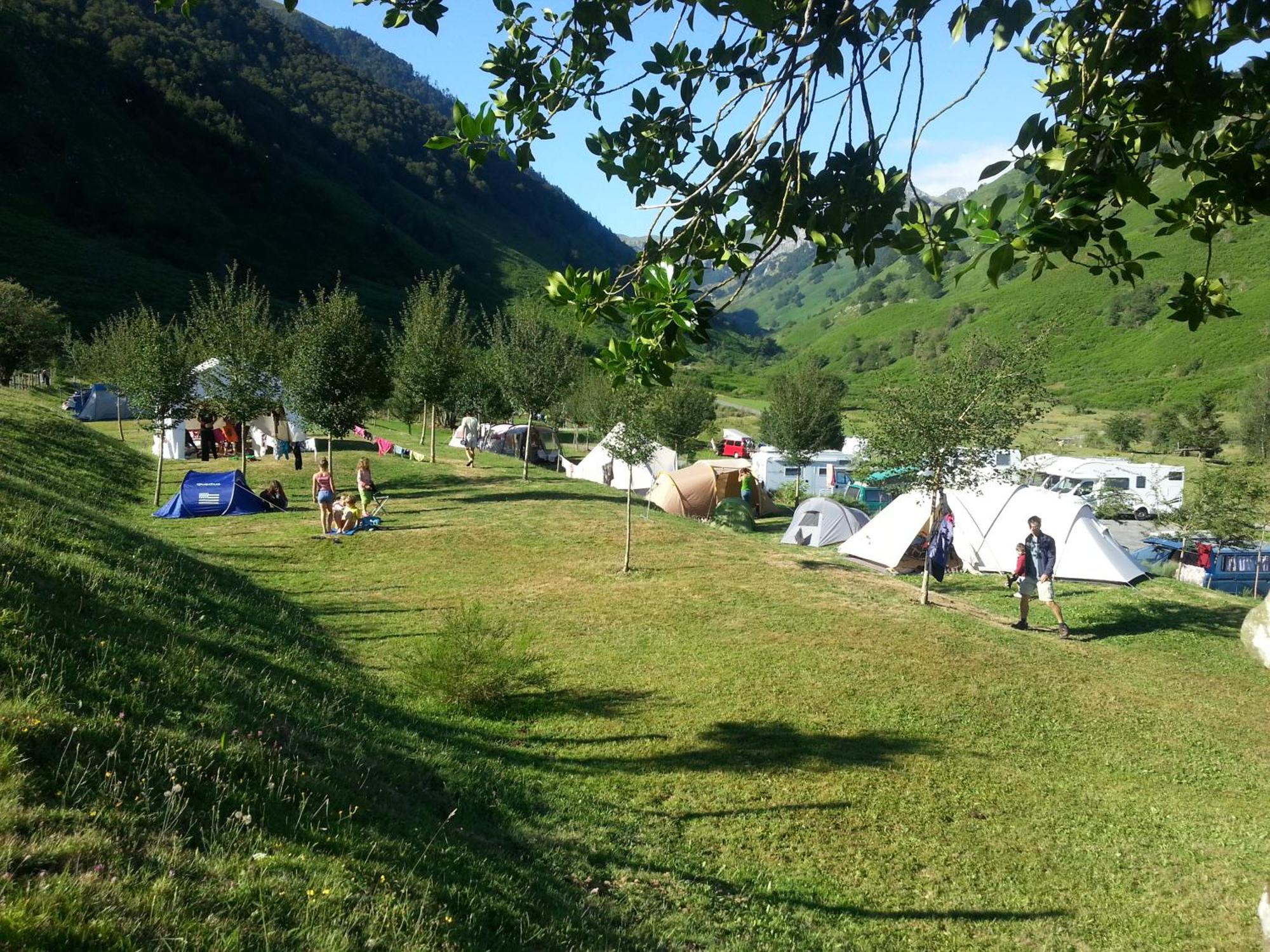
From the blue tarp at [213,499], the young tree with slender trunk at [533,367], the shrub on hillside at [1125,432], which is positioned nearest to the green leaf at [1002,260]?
the blue tarp at [213,499]

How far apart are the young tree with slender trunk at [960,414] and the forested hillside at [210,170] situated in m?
59.2

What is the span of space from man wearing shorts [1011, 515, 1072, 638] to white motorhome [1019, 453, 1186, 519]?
22.6 metres

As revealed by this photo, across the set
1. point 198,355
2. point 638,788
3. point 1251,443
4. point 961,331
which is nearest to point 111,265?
point 198,355

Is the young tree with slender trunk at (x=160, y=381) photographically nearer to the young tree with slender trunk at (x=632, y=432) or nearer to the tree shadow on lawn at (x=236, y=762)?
the young tree with slender trunk at (x=632, y=432)

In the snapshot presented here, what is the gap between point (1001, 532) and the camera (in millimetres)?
16000

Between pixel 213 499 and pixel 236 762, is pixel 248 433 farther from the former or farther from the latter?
pixel 236 762

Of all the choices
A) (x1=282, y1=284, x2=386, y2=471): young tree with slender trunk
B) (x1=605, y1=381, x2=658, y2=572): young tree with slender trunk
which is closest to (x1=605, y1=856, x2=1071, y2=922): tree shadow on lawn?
(x1=605, y1=381, x2=658, y2=572): young tree with slender trunk

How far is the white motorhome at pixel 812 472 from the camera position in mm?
33562

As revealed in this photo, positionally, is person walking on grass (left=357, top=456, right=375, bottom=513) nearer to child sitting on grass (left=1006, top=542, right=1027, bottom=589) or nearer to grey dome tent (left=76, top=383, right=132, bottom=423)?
child sitting on grass (left=1006, top=542, right=1027, bottom=589)

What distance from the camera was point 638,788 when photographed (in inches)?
231

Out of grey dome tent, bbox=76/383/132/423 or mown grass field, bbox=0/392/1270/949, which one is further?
grey dome tent, bbox=76/383/132/423

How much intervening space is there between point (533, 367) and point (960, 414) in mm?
12805

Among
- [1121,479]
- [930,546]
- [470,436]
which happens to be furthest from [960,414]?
[1121,479]

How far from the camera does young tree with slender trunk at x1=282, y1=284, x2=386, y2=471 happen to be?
18.4 meters
